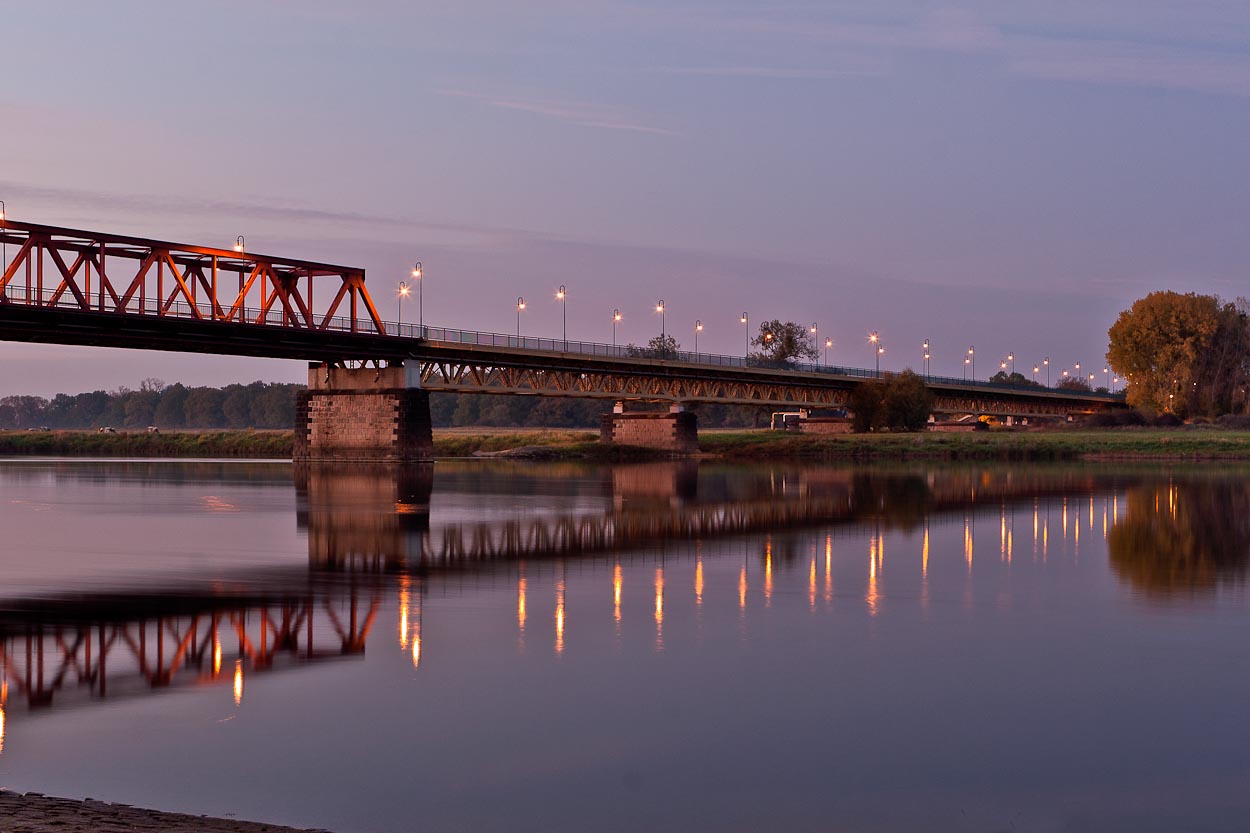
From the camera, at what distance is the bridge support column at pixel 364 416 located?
10144cm

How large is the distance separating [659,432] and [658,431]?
7.3 inches

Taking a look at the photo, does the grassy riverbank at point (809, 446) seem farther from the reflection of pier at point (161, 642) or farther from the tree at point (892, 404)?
the reflection of pier at point (161, 642)

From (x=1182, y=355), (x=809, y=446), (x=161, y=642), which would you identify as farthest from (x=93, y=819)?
(x=1182, y=355)

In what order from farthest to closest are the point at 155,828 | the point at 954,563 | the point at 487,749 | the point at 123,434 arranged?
the point at 123,434, the point at 954,563, the point at 487,749, the point at 155,828

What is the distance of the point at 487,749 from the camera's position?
14.3m

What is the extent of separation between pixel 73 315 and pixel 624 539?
174ft

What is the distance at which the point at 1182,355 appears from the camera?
158m

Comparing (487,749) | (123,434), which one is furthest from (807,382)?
(487,749)

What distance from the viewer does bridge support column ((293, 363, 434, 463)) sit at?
333 ft

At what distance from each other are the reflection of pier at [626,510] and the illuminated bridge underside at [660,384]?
2730 centimetres

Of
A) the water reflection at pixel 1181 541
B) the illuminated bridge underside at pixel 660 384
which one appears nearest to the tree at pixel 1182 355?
the illuminated bridge underside at pixel 660 384

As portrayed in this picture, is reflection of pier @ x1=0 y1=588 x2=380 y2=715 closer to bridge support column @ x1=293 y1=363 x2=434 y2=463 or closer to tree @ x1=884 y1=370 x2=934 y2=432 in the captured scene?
bridge support column @ x1=293 y1=363 x2=434 y2=463

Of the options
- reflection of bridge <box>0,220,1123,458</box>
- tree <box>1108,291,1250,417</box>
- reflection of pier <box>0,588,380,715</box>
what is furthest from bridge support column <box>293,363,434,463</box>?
tree <box>1108,291,1250,417</box>

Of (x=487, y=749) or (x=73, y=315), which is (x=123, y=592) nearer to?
(x=487, y=749)
